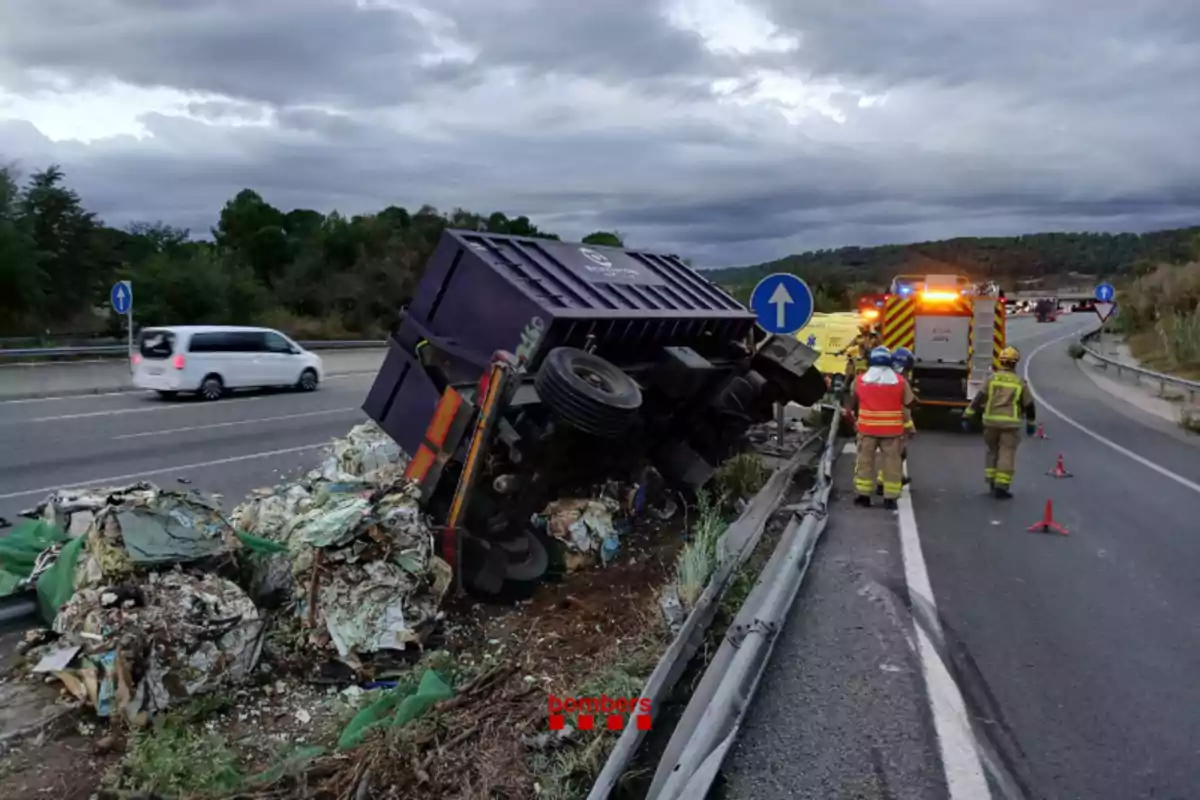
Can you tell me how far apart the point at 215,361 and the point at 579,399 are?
54.1 feet

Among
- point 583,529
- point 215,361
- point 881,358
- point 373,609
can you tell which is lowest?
point 215,361

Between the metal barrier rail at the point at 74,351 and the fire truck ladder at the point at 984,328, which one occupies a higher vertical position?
the fire truck ladder at the point at 984,328

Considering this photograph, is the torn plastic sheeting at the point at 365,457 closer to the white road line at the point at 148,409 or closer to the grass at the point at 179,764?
the grass at the point at 179,764

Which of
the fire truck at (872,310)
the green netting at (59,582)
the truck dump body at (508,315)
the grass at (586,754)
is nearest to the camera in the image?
the grass at (586,754)

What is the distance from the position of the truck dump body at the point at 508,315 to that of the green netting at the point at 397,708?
2.81 meters

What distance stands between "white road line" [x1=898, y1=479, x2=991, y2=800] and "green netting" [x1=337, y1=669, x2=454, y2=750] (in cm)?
214

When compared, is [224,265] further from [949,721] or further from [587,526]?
[949,721]

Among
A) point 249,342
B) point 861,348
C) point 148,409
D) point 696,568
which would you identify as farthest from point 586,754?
point 249,342

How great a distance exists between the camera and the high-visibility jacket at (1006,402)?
969 centimetres

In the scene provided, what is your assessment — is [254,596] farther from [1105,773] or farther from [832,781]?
[1105,773]

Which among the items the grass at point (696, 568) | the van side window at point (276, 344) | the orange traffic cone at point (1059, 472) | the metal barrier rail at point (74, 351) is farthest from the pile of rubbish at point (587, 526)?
the metal barrier rail at point (74, 351)

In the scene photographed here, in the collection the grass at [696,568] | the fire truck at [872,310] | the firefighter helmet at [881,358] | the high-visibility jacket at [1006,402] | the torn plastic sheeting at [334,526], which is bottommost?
the grass at [696,568]

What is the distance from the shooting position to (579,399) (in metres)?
6.45

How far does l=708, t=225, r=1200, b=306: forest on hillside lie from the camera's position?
48375mm
